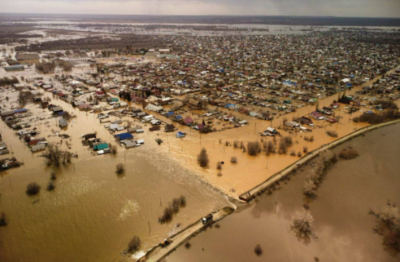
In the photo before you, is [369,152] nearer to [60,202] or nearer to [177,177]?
[177,177]

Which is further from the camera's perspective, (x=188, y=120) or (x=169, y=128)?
(x=188, y=120)

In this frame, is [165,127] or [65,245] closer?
[65,245]

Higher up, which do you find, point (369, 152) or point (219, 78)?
point (219, 78)

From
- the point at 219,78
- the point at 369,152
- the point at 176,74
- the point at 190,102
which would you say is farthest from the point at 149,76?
the point at 369,152

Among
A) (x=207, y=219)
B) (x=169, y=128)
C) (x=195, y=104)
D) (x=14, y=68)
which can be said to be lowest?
(x=207, y=219)

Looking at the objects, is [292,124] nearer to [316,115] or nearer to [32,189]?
[316,115]

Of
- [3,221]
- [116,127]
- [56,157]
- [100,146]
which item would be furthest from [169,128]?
[3,221]

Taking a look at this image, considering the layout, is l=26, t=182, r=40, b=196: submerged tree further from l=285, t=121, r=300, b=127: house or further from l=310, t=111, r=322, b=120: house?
l=310, t=111, r=322, b=120: house
